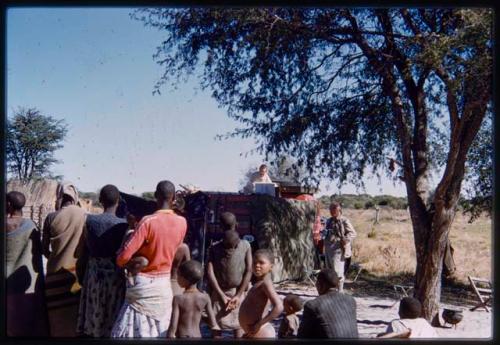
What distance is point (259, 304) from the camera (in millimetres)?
4348

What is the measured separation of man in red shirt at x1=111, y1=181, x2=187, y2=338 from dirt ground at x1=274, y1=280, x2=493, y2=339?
8.86 ft

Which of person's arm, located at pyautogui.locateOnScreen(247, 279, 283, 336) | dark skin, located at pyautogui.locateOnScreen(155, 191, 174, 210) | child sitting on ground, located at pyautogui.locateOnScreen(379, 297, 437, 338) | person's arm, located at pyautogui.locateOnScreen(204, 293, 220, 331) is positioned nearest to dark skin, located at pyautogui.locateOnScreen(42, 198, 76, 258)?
dark skin, located at pyautogui.locateOnScreen(155, 191, 174, 210)

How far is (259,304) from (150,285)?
0.81 meters

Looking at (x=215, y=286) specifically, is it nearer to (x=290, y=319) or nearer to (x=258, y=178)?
(x=290, y=319)

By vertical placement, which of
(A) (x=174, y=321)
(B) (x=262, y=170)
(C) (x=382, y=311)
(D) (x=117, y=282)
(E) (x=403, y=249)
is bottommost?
(C) (x=382, y=311)

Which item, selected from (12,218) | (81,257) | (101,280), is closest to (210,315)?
(101,280)

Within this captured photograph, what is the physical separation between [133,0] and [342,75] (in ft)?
17.6

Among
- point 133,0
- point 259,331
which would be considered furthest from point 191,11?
point 259,331

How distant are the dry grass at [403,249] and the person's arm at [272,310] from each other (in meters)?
9.53

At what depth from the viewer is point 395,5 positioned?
443cm

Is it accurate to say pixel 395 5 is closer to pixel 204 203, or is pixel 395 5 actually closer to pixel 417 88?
pixel 417 88

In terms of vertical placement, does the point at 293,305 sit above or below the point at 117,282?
below

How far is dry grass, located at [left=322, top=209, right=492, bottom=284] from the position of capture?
553 inches

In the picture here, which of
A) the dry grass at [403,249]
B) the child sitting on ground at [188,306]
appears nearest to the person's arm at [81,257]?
the child sitting on ground at [188,306]
